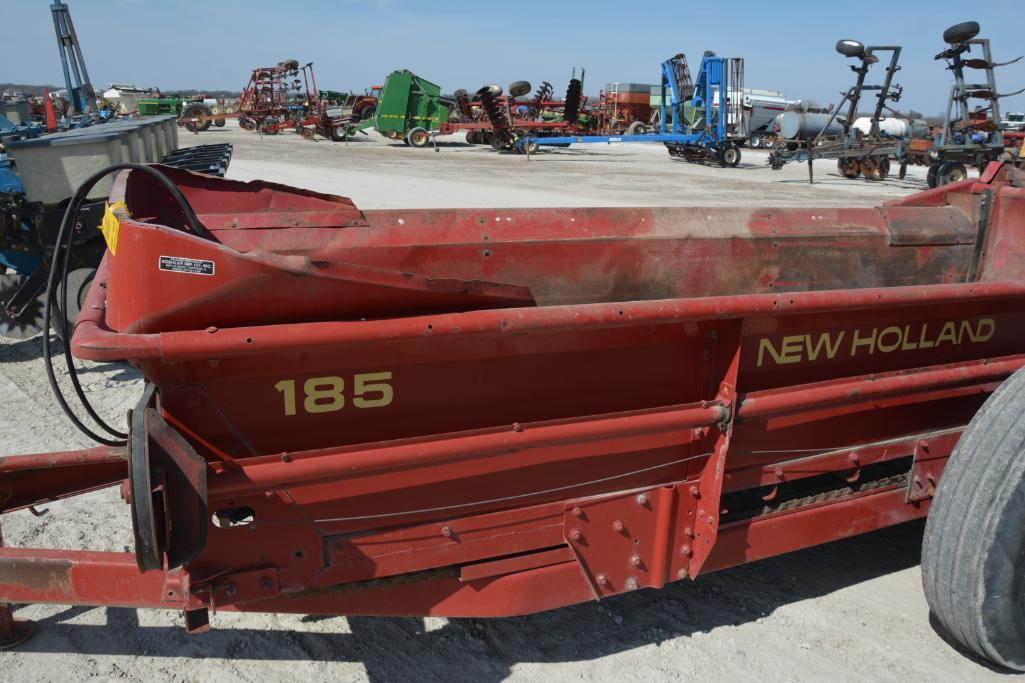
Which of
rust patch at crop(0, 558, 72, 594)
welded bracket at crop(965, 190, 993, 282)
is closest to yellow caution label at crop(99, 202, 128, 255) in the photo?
rust patch at crop(0, 558, 72, 594)

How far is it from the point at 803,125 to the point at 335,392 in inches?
867

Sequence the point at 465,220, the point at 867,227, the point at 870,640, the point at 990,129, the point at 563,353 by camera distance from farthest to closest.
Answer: the point at 990,129 → the point at 867,227 → the point at 465,220 → the point at 870,640 → the point at 563,353

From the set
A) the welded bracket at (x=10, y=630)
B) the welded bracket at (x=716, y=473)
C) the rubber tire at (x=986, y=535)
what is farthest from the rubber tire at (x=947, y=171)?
the welded bracket at (x=10, y=630)

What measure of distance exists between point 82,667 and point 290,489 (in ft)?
3.94

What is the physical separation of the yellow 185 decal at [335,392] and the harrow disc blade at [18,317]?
4614 millimetres

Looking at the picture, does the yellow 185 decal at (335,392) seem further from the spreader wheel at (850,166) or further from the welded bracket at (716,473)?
the spreader wheel at (850,166)

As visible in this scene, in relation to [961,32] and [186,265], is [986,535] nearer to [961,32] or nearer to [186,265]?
[186,265]

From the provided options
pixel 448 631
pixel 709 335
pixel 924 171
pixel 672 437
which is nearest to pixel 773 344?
pixel 709 335

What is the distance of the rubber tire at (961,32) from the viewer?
11961mm

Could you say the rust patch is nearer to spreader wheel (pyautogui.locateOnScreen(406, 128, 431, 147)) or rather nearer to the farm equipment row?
the farm equipment row

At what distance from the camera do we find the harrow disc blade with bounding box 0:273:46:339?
554 centimetres

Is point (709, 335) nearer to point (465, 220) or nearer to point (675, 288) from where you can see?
point (675, 288)

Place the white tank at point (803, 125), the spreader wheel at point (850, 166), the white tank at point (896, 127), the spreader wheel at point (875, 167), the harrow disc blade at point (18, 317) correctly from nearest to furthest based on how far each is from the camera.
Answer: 1. the harrow disc blade at point (18, 317)
2. the spreader wheel at point (875, 167)
3. the spreader wheel at point (850, 166)
4. the white tank at point (803, 125)
5. the white tank at point (896, 127)

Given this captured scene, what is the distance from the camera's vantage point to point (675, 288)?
3195 millimetres
